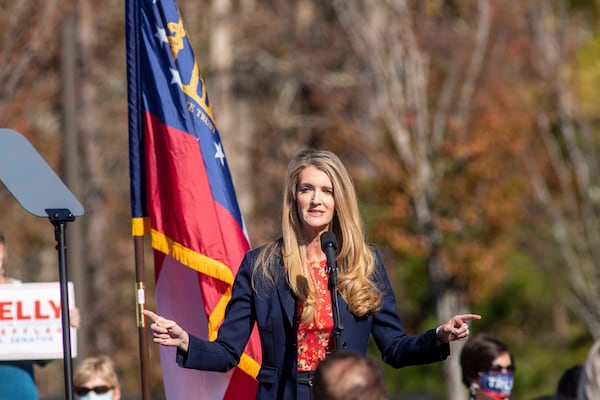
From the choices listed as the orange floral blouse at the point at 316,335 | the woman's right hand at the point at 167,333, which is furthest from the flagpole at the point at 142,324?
Answer: the orange floral blouse at the point at 316,335

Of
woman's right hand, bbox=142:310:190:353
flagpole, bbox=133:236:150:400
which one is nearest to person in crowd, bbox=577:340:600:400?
woman's right hand, bbox=142:310:190:353

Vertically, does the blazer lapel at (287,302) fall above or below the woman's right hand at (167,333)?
above

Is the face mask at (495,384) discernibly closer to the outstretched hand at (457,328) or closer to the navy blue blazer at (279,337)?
the navy blue blazer at (279,337)

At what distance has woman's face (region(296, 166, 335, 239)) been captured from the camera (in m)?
5.59

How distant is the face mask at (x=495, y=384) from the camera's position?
24.3ft

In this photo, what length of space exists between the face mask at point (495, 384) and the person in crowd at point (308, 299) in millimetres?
1920

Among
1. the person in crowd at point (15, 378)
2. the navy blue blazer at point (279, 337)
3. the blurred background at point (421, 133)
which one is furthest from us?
the blurred background at point (421, 133)

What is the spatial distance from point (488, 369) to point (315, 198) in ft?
7.64

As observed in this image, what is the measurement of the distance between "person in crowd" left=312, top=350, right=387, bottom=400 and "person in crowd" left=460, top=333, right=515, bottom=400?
3617mm

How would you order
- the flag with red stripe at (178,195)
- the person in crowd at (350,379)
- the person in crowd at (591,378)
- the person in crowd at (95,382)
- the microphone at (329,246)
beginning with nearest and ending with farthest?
the person in crowd at (350,379), the person in crowd at (591,378), the microphone at (329,246), the flag with red stripe at (178,195), the person in crowd at (95,382)

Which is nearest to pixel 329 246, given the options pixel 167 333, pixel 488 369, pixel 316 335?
pixel 316 335

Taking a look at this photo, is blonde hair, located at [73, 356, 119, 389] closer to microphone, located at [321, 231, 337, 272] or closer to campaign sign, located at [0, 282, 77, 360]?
campaign sign, located at [0, 282, 77, 360]

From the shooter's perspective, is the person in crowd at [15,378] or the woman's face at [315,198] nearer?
the woman's face at [315,198]

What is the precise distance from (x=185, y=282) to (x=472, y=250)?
1364 cm
